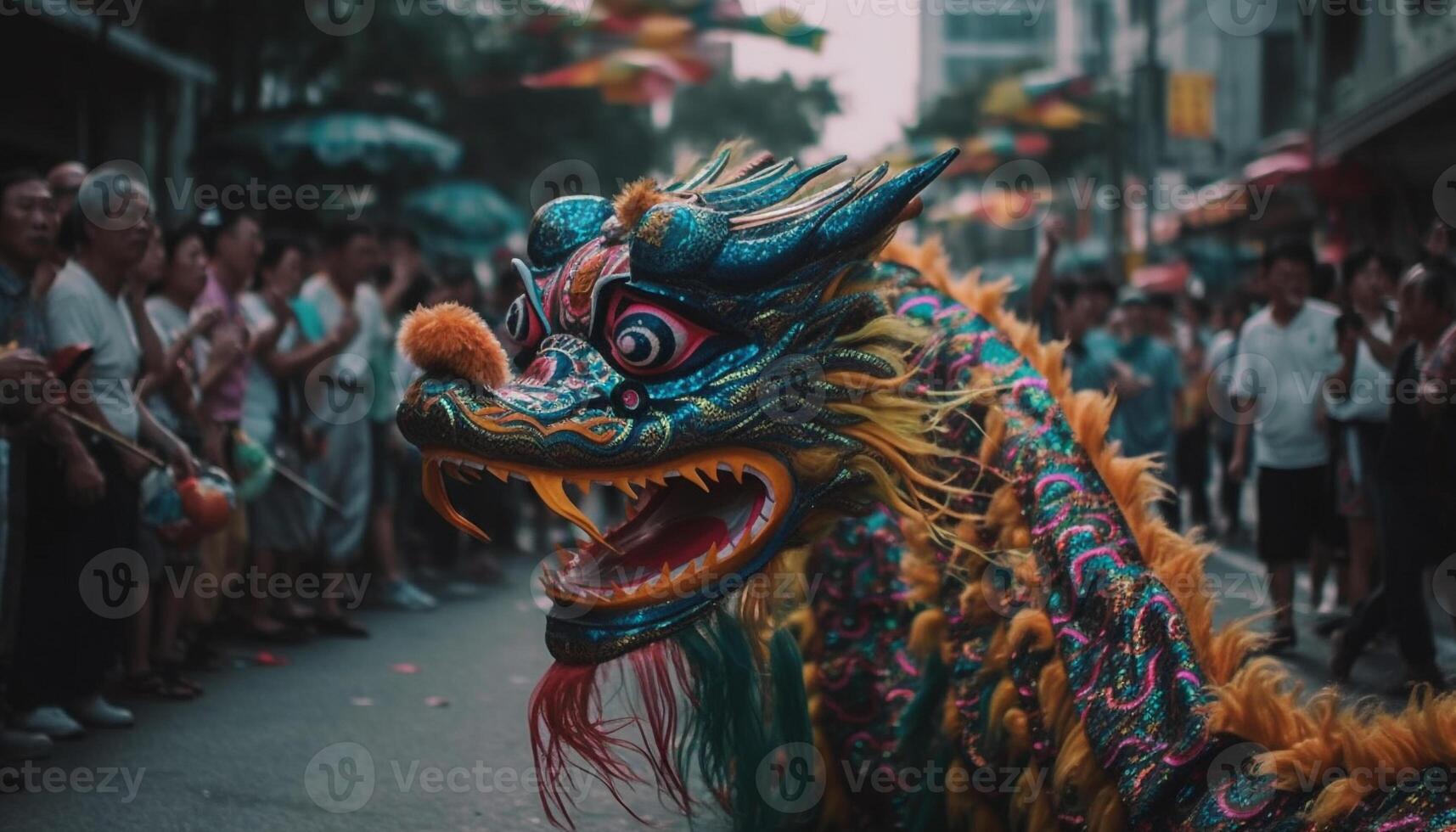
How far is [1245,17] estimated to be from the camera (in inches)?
1125

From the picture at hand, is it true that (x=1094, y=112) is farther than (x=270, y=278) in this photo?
Yes

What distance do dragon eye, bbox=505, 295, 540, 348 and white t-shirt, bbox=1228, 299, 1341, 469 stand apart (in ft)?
16.7

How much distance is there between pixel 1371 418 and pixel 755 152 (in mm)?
4801

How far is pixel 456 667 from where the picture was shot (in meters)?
6.94

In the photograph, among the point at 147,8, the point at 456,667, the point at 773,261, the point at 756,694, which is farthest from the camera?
the point at 147,8

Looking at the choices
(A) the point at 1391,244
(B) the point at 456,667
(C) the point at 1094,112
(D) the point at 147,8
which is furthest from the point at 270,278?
(C) the point at 1094,112

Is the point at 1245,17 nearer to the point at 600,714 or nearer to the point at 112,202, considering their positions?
the point at 112,202

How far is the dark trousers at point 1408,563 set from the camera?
6.27 metres

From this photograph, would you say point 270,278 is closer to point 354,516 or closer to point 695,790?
point 354,516

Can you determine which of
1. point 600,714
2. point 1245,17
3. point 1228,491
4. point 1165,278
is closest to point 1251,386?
point 1228,491

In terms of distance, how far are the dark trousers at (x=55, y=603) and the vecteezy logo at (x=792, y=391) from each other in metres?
2.99

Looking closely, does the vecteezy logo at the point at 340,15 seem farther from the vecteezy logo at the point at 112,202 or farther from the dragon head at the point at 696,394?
the dragon head at the point at 696,394

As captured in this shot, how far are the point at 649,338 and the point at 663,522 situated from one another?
0.44m

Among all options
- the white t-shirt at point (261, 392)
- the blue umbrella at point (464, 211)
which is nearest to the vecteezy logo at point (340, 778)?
the white t-shirt at point (261, 392)
